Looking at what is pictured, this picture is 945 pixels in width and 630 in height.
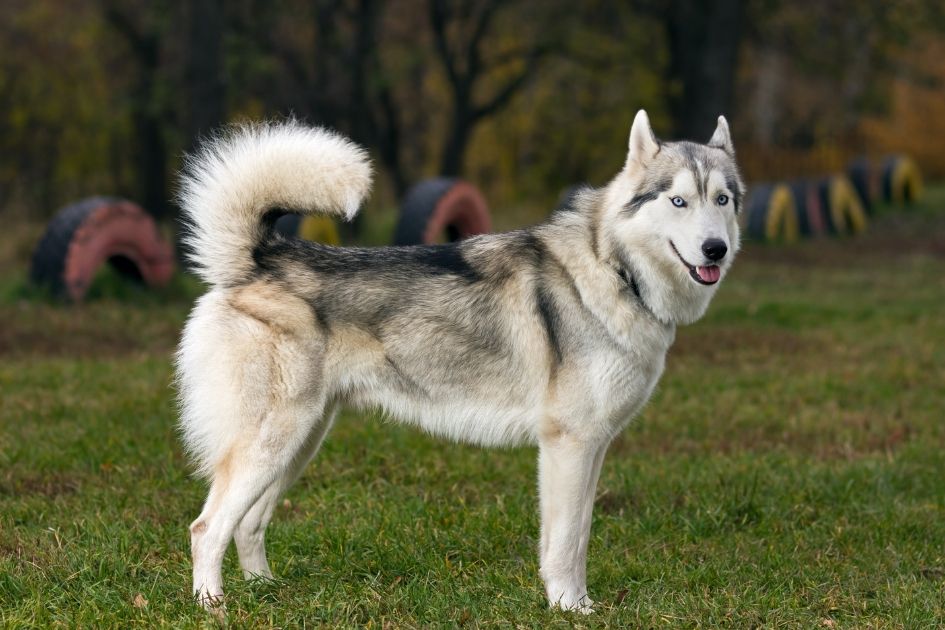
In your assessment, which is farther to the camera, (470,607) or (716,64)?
(716,64)

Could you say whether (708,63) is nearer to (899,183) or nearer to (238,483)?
(899,183)

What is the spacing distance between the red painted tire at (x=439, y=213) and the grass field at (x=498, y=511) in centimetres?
269

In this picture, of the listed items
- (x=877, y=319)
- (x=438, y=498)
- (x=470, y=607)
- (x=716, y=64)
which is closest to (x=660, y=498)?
(x=438, y=498)

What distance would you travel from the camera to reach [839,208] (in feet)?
64.2

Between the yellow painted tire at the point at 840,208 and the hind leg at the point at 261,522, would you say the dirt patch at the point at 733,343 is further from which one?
the yellow painted tire at the point at 840,208

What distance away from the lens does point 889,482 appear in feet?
19.4

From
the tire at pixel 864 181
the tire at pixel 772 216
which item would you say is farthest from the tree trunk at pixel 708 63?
the tire at pixel 864 181

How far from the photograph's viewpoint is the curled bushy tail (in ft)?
14.1

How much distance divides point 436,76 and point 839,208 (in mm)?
10801

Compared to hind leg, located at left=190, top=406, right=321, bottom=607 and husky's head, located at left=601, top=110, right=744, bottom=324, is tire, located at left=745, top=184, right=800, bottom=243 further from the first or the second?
hind leg, located at left=190, top=406, right=321, bottom=607

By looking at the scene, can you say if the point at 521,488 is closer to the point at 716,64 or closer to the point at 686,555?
the point at 686,555

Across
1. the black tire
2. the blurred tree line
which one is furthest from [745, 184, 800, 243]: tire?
the black tire

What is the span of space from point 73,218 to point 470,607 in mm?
7063

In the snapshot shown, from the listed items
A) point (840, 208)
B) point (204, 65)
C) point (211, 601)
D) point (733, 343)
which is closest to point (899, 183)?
point (840, 208)
